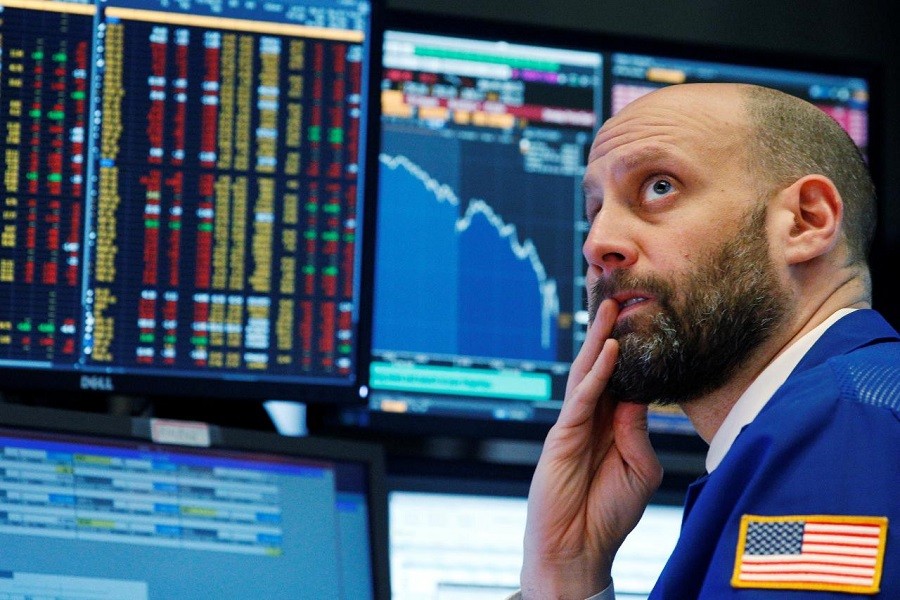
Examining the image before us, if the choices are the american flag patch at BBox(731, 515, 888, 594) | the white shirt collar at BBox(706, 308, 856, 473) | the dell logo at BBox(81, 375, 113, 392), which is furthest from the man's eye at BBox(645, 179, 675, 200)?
the dell logo at BBox(81, 375, 113, 392)

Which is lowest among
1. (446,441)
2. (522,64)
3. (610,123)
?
(446,441)

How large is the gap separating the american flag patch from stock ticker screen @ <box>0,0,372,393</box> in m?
0.88

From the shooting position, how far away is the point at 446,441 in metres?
2.03

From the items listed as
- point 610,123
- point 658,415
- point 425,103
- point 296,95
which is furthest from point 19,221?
point 658,415

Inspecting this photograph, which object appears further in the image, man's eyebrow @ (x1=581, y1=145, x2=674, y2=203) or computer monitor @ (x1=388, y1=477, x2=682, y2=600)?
computer monitor @ (x1=388, y1=477, x2=682, y2=600)

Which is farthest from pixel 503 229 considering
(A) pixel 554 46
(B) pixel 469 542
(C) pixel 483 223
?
(B) pixel 469 542

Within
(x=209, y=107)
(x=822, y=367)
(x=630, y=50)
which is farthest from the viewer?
(x=630, y=50)

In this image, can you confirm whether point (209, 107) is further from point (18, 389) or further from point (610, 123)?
point (610, 123)

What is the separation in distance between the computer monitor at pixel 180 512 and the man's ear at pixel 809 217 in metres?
0.59

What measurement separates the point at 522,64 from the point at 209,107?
20.7 inches

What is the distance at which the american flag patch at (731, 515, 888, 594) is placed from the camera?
3.30ft

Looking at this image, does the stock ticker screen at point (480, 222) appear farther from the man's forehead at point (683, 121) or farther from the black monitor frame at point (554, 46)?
the man's forehead at point (683, 121)

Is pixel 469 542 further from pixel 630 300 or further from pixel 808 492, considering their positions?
pixel 808 492

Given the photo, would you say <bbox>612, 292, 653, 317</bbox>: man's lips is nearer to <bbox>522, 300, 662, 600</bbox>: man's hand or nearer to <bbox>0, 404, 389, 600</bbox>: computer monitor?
<bbox>522, 300, 662, 600</bbox>: man's hand
